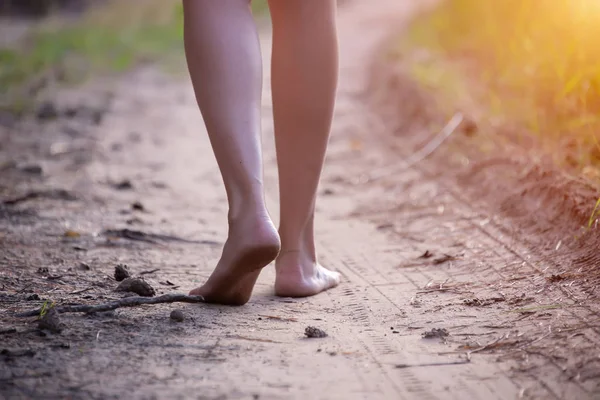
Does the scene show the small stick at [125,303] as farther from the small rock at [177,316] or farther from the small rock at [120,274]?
the small rock at [120,274]

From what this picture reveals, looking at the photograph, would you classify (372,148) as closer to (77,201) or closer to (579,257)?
(77,201)

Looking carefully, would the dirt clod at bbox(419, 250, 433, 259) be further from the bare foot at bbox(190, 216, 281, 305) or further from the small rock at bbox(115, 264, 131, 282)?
the small rock at bbox(115, 264, 131, 282)

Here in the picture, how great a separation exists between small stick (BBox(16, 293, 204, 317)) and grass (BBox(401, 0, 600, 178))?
1.25 m

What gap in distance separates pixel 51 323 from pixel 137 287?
11.4 inches

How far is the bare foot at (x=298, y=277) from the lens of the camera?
1.88 m

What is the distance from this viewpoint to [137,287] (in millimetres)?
1737

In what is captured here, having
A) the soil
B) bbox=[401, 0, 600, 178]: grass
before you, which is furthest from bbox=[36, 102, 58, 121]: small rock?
bbox=[401, 0, 600, 178]: grass

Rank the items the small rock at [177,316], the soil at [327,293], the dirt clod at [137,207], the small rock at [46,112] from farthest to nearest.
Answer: the small rock at [46,112]
the dirt clod at [137,207]
the small rock at [177,316]
the soil at [327,293]

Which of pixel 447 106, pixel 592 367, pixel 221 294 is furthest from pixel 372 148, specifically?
pixel 592 367

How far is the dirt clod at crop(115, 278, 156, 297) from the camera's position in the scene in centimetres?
174

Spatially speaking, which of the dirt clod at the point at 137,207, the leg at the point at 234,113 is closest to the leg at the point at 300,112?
the leg at the point at 234,113

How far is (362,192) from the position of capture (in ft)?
9.87

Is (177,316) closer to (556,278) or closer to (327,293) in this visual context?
(327,293)

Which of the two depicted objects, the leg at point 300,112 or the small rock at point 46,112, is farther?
the small rock at point 46,112
